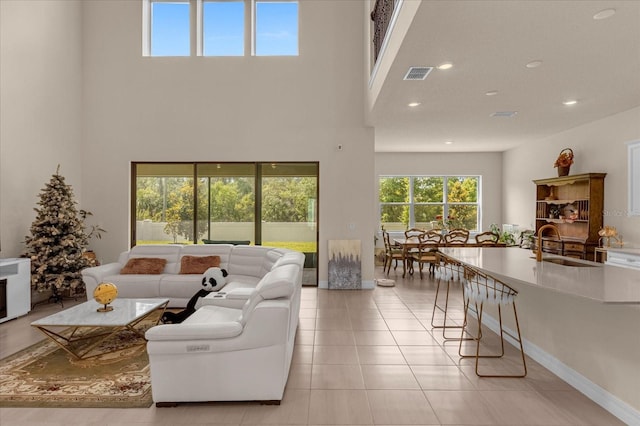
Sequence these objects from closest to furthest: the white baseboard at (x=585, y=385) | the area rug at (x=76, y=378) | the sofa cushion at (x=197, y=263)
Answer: the white baseboard at (x=585, y=385) → the area rug at (x=76, y=378) → the sofa cushion at (x=197, y=263)

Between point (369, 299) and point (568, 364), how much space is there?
3.35 meters

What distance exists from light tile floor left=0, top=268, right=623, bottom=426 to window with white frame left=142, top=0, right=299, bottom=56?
548 centimetres

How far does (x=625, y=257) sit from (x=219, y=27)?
7802 millimetres

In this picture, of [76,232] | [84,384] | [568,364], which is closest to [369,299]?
[568,364]

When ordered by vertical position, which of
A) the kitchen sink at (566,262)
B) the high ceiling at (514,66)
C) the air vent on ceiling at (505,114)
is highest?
the air vent on ceiling at (505,114)

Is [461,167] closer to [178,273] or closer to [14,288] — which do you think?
[178,273]

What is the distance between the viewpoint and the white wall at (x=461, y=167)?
1001 centimetres

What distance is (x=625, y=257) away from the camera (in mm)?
5211

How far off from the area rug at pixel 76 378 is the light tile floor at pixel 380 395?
4.7 inches

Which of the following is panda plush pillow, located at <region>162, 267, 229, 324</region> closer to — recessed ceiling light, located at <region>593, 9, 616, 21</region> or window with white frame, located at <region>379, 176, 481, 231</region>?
recessed ceiling light, located at <region>593, 9, 616, 21</region>

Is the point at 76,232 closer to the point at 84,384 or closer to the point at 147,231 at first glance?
the point at 147,231

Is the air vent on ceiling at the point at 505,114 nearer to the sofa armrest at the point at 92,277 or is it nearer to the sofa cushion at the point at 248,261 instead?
the sofa cushion at the point at 248,261

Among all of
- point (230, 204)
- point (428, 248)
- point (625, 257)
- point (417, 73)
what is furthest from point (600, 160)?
point (230, 204)

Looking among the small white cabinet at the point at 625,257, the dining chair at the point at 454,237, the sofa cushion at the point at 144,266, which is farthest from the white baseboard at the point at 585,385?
the sofa cushion at the point at 144,266
